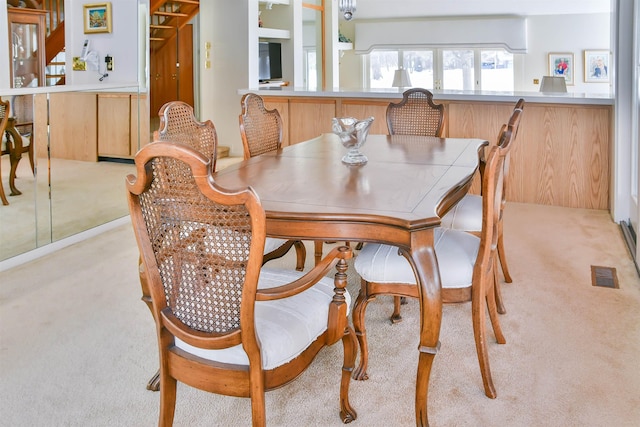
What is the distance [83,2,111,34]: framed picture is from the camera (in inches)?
212

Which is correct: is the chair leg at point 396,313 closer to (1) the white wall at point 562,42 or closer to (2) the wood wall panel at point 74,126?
(2) the wood wall panel at point 74,126

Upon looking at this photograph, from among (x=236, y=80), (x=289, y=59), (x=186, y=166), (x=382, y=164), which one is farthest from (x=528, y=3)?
(x=186, y=166)

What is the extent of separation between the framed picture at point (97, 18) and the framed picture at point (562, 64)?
9.01 meters

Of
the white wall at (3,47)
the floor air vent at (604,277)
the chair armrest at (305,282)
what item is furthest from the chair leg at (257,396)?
the white wall at (3,47)

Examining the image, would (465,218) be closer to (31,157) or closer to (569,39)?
(31,157)

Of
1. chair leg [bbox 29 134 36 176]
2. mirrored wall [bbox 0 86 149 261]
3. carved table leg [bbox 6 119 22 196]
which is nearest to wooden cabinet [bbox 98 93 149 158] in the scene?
mirrored wall [bbox 0 86 149 261]

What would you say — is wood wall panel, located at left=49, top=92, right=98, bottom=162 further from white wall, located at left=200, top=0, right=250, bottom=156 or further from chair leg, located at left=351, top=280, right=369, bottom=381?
white wall, located at left=200, top=0, right=250, bottom=156

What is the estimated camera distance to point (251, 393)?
1617 mm

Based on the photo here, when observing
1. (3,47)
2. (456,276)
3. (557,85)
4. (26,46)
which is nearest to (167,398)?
(456,276)

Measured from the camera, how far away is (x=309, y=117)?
6.08m

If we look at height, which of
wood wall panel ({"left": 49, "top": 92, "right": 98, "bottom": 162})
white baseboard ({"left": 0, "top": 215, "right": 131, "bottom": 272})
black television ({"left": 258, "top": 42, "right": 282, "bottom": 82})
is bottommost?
white baseboard ({"left": 0, "top": 215, "right": 131, "bottom": 272})

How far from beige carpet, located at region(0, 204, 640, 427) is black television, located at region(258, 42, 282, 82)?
19.2 ft

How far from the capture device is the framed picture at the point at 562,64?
1184 cm

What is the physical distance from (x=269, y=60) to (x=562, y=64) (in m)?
6.00
